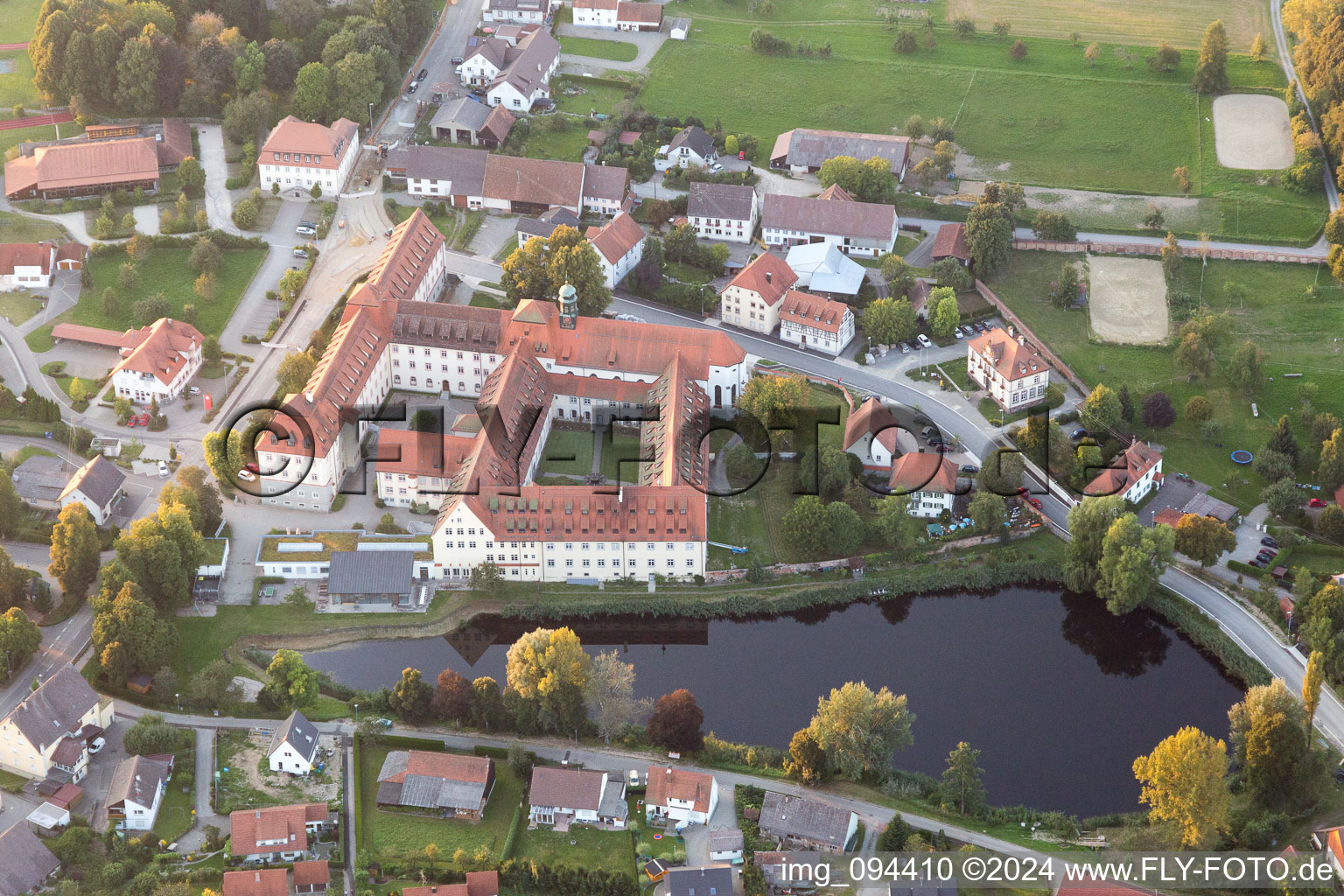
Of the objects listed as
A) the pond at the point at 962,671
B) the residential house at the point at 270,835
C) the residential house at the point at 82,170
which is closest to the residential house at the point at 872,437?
the pond at the point at 962,671

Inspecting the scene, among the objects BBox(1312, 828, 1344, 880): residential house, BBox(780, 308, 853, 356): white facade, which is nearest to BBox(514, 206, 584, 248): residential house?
BBox(780, 308, 853, 356): white facade

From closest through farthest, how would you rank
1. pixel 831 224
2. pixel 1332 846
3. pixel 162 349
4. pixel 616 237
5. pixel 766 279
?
1. pixel 1332 846
2. pixel 162 349
3. pixel 766 279
4. pixel 616 237
5. pixel 831 224

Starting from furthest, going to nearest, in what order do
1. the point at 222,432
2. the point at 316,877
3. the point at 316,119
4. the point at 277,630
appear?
the point at 316,119 → the point at 222,432 → the point at 277,630 → the point at 316,877

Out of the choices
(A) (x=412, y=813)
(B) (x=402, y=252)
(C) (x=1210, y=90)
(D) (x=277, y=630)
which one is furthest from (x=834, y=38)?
(A) (x=412, y=813)

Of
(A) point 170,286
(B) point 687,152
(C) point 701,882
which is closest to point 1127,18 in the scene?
(B) point 687,152

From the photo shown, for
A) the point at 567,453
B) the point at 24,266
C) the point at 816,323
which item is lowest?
the point at 567,453

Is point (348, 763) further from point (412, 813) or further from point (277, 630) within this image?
point (277, 630)

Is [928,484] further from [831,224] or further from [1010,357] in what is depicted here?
[831,224]
